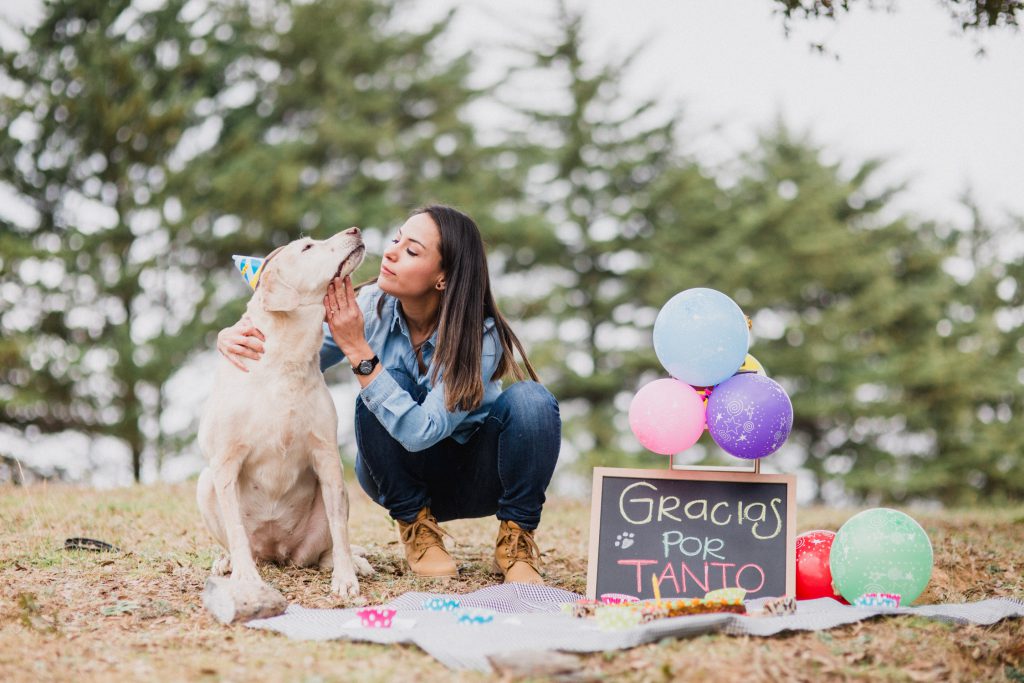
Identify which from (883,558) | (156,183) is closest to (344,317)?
(883,558)

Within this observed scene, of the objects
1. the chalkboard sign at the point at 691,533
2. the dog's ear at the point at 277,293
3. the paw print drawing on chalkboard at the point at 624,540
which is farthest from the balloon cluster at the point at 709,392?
the dog's ear at the point at 277,293

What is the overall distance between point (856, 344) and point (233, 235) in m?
12.2

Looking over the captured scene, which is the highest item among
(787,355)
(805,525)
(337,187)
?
(337,187)

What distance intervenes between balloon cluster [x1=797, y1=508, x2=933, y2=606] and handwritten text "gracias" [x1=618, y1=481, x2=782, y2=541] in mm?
265

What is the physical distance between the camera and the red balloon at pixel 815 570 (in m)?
3.76

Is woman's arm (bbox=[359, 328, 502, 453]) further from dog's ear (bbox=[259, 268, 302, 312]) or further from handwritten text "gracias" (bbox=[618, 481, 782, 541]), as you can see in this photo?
handwritten text "gracias" (bbox=[618, 481, 782, 541])

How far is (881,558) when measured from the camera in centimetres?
341

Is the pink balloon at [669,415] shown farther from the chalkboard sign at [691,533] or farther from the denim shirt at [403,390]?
the denim shirt at [403,390]

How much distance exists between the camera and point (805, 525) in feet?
21.6

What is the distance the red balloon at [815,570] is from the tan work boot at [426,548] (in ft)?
4.93

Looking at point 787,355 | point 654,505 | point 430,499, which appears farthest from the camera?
point 787,355

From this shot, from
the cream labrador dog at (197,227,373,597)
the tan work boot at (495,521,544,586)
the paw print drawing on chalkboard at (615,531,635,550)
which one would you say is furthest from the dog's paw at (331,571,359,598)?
the paw print drawing on chalkboard at (615,531,635,550)

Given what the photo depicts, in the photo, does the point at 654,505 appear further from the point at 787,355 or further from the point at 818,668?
the point at 787,355

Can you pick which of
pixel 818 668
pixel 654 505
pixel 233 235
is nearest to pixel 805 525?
pixel 654 505
